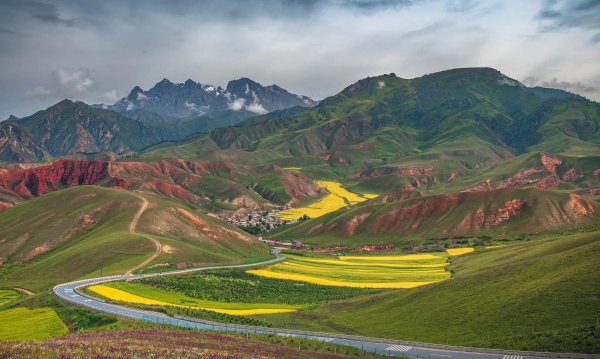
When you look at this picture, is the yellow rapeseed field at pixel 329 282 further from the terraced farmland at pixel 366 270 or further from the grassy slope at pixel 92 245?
the grassy slope at pixel 92 245

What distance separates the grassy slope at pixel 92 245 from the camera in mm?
139125

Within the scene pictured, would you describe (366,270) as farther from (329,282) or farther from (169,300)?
(169,300)

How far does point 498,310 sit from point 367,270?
8404 cm

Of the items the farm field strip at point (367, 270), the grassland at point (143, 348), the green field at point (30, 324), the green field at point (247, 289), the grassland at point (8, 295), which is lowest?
the farm field strip at point (367, 270)

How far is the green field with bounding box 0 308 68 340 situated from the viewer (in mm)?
64938

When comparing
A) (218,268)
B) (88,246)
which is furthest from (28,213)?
(218,268)

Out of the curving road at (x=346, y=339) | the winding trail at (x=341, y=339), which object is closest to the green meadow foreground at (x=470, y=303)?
the winding trail at (x=341, y=339)

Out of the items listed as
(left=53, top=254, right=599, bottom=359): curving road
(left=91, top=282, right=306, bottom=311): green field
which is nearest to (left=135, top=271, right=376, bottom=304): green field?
(left=91, top=282, right=306, bottom=311): green field

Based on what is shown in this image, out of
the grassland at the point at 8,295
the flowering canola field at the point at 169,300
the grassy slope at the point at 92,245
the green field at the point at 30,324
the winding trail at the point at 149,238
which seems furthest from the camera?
the winding trail at the point at 149,238

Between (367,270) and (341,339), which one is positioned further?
(367,270)

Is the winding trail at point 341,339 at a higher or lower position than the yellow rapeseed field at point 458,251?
higher

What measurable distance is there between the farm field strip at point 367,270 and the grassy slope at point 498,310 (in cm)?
3323

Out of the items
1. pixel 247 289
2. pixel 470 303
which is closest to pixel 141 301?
pixel 247 289

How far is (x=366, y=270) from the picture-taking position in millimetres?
156375
